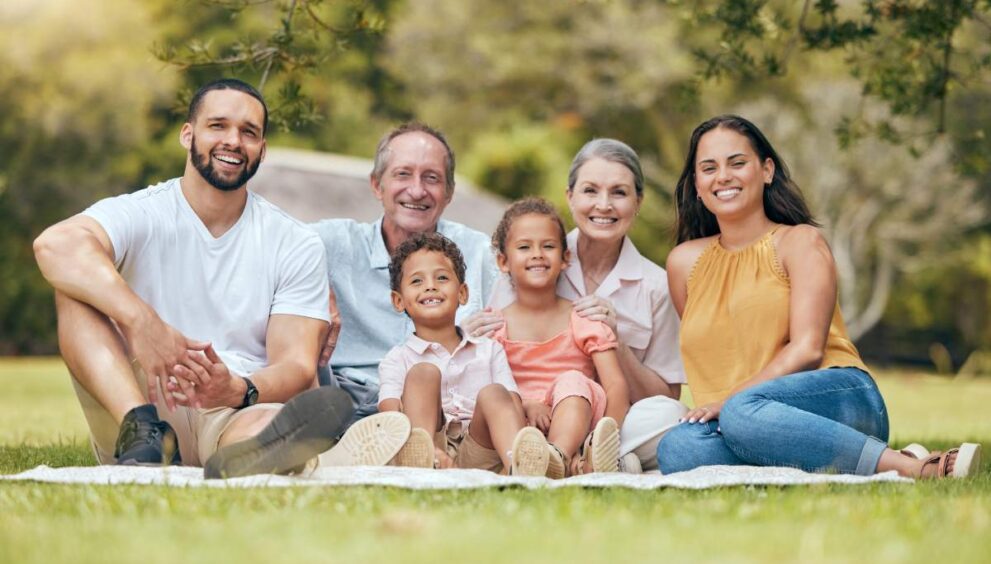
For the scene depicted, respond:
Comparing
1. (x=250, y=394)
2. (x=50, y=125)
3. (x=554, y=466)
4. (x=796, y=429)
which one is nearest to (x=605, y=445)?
(x=554, y=466)

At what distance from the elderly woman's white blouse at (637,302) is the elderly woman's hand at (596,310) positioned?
0.22 metres

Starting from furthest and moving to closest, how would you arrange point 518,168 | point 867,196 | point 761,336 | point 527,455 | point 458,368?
point 867,196 < point 518,168 < point 458,368 < point 761,336 < point 527,455

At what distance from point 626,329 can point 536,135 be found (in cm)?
1830

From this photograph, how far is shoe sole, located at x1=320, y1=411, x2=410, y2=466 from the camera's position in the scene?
460cm

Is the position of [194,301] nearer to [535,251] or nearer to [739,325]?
[535,251]

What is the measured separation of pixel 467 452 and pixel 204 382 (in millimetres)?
1064

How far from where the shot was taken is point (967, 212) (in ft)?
88.4

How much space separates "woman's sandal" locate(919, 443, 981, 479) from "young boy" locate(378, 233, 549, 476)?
1.39 metres

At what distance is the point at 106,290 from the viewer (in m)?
4.77

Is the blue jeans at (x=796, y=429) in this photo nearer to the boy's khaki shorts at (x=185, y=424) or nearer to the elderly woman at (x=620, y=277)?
the elderly woman at (x=620, y=277)

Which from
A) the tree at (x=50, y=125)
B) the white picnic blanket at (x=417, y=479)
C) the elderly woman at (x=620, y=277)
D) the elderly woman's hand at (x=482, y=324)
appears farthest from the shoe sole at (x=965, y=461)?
the tree at (x=50, y=125)

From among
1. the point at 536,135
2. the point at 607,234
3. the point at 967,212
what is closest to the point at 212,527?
the point at 607,234

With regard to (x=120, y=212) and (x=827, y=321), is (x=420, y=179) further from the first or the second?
(x=827, y=321)

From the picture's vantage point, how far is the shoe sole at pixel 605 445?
15.9 feet
